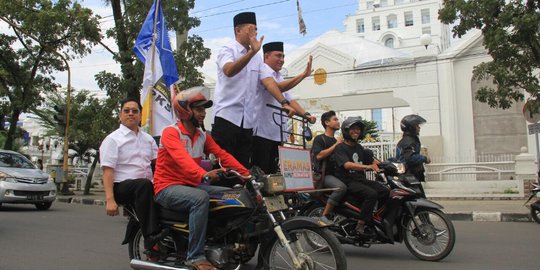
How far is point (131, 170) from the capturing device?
4.72 meters

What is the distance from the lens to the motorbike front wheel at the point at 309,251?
3.81 metres

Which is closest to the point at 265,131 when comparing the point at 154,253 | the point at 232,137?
the point at 232,137

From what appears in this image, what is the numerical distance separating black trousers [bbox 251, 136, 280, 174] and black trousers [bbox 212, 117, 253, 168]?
221 millimetres

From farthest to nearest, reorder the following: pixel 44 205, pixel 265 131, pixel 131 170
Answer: pixel 44 205 < pixel 265 131 < pixel 131 170

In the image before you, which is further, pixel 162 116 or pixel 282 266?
pixel 162 116

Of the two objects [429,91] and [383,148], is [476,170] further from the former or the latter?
[429,91]

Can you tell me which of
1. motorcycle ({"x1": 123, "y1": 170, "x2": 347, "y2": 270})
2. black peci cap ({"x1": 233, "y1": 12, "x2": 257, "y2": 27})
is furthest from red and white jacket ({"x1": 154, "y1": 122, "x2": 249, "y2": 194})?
black peci cap ({"x1": 233, "y1": 12, "x2": 257, "y2": 27})

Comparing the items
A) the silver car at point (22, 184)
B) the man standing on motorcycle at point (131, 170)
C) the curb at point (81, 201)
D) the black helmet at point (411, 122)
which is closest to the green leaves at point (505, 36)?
the black helmet at point (411, 122)

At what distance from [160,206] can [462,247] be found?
4.14m

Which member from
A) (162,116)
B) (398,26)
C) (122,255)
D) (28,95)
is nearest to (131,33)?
(28,95)

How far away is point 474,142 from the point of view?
19141mm

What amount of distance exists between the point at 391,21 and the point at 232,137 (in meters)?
81.2

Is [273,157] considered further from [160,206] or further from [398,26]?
[398,26]

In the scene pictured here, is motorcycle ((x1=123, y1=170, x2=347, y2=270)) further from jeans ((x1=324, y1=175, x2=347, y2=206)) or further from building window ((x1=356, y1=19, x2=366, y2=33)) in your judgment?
building window ((x1=356, y1=19, x2=366, y2=33))
